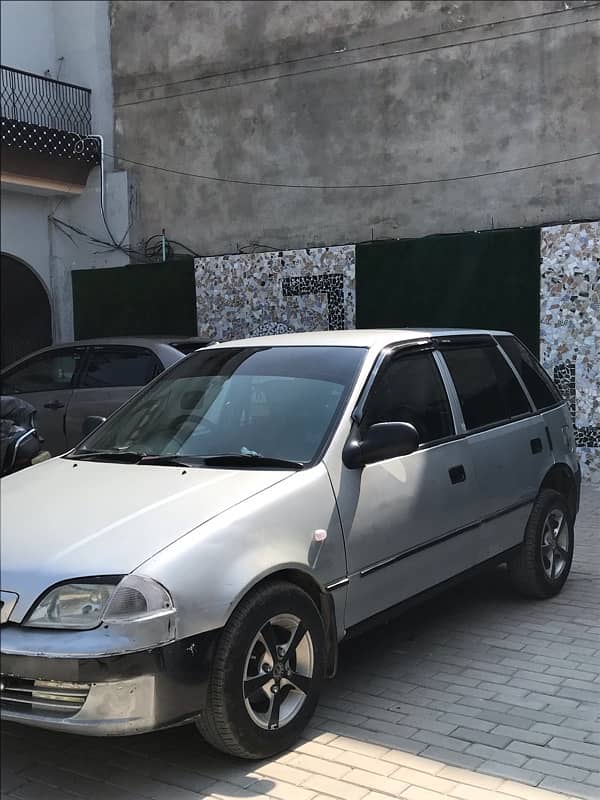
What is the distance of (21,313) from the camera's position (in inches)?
614

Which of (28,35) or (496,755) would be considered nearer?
(496,755)

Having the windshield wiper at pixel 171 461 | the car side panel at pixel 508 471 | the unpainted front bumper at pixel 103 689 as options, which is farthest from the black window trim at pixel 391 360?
the unpainted front bumper at pixel 103 689

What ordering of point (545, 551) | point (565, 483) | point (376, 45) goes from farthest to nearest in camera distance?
point (376, 45) < point (565, 483) < point (545, 551)

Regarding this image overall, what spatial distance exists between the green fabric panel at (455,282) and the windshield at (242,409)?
6.00 metres

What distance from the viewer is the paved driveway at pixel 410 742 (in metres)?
3.69

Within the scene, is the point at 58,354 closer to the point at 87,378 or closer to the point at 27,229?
the point at 87,378

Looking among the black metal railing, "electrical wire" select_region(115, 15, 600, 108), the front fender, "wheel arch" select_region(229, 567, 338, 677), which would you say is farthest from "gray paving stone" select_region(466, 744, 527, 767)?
the black metal railing

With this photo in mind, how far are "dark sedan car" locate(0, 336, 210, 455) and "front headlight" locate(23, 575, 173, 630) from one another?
5.62 meters

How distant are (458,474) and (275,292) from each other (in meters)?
7.49

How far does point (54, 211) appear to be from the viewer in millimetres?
15016

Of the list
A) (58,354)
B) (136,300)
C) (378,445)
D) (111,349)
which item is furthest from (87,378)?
(378,445)

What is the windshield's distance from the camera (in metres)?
4.48

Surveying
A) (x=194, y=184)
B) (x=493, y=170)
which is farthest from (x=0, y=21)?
(x=493, y=170)

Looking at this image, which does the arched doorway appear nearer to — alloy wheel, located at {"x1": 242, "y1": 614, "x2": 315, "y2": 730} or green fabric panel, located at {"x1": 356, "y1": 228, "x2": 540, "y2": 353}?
green fabric panel, located at {"x1": 356, "y1": 228, "x2": 540, "y2": 353}
